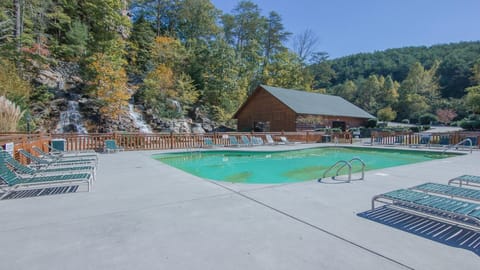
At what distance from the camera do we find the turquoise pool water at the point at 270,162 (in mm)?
8133

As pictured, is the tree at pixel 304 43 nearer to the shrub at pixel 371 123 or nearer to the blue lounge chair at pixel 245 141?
the shrub at pixel 371 123

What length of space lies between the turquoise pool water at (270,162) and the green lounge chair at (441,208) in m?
3.95

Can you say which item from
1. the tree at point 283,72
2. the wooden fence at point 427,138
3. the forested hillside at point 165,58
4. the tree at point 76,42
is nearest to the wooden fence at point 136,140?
the forested hillside at point 165,58

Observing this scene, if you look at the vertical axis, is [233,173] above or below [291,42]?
below

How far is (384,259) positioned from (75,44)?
80.0 feet

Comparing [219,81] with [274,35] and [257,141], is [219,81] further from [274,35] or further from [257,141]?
[274,35]

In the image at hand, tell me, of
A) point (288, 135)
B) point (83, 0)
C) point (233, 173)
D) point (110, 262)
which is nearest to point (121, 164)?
point (233, 173)

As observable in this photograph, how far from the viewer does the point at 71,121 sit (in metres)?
17.9

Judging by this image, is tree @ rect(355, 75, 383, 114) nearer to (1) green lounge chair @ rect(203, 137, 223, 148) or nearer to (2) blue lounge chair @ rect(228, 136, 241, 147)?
(2) blue lounge chair @ rect(228, 136, 241, 147)

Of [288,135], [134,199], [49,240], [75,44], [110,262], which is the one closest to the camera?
[110,262]

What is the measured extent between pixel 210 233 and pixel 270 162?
800 cm

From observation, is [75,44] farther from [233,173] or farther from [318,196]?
[318,196]

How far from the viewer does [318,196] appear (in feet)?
13.9

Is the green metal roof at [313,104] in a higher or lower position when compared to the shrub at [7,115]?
higher
